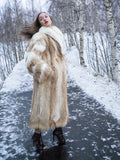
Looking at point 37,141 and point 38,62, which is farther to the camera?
point 37,141

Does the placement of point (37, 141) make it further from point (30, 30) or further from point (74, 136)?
point (30, 30)

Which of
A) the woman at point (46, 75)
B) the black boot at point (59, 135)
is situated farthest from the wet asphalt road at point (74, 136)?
the woman at point (46, 75)

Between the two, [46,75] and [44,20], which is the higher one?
[44,20]

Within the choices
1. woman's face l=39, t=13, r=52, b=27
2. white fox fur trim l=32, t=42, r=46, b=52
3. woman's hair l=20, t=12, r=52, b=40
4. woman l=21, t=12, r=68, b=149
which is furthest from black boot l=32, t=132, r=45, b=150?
woman's face l=39, t=13, r=52, b=27

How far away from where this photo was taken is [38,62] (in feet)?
7.36

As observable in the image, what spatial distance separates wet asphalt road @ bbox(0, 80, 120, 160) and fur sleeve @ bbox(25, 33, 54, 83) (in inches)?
45.5

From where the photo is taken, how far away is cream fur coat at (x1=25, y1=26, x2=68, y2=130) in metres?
2.28

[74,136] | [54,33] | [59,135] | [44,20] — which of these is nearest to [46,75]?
[54,33]

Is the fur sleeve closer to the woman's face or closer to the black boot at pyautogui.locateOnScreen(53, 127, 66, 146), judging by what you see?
the woman's face

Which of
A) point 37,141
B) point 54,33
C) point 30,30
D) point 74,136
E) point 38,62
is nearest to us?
point 38,62

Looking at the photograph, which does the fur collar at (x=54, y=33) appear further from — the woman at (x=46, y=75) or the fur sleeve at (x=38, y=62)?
the fur sleeve at (x=38, y=62)

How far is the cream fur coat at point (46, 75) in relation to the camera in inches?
89.6

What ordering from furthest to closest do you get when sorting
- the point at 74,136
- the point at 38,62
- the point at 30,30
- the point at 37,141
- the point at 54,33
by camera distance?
the point at 74,136 → the point at 30,30 → the point at 37,141 → the point at 54,33 → the point at 38,62

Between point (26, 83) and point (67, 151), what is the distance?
6.05 metres
